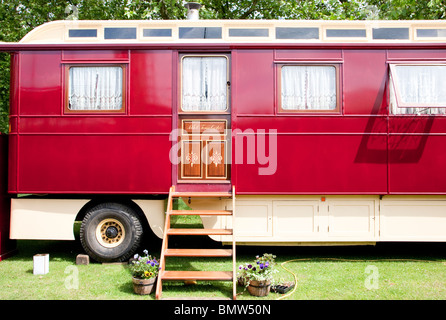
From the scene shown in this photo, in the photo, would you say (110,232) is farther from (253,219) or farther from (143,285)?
(253,219)

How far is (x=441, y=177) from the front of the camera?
5.80 m

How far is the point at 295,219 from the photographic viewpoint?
5.91m

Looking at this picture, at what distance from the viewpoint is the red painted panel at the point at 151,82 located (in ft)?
19.3

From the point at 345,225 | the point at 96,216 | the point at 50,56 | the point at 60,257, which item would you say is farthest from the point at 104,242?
the point at 345,225

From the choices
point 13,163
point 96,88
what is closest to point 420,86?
point 96,88

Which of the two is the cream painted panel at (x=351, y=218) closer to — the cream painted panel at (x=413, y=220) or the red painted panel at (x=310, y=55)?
the cream painted panel at (x=413, y=220)

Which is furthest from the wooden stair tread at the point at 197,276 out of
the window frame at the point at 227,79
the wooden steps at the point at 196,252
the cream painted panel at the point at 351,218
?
the window frame at the point at 227,79

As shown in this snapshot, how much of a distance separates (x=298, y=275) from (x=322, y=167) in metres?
1.72

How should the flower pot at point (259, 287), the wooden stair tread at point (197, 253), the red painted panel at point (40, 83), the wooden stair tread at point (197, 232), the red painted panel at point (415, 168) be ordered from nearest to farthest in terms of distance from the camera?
the flower pot at point (259, 287), the wooden stair tread at point (197, 253), the wooden stair tread at point (197, 232), the red painted panel at point (415, 168), the red painted panel at point (40, 83)

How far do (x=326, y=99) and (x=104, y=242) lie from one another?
14.2 feet

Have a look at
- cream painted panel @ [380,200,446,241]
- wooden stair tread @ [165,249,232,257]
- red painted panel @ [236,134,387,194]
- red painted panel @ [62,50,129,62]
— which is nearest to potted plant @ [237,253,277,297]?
wooden stair tread @ [165,249,232,257]

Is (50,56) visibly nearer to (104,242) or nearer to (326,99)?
(104,242)

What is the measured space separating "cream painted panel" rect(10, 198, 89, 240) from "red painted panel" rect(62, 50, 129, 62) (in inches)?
91.7

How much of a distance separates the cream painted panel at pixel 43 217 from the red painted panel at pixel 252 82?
3.06 meters
